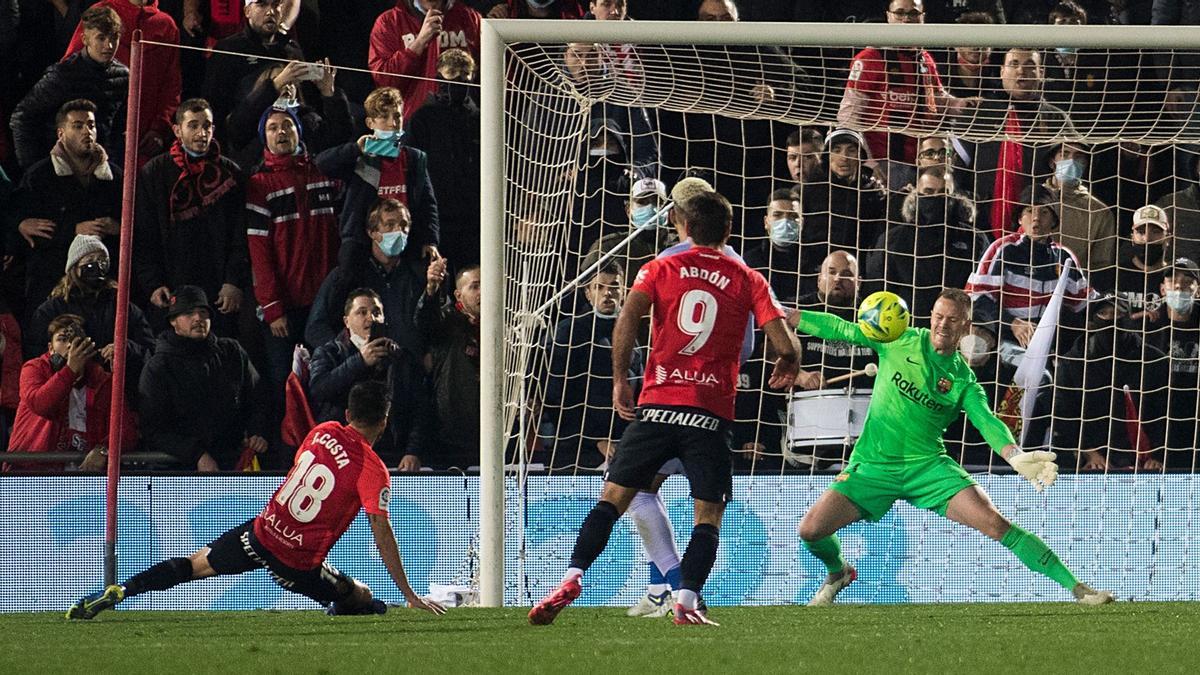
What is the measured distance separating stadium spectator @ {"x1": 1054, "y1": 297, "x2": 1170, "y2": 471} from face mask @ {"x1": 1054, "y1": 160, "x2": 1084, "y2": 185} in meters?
0.82

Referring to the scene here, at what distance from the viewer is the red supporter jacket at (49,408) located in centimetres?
869

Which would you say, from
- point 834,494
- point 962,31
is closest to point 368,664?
point 834,494

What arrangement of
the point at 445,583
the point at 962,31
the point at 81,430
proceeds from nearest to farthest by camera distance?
the point at 962,31 → the point at 445,583 → the point at 81,430

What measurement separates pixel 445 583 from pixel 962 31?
373cm

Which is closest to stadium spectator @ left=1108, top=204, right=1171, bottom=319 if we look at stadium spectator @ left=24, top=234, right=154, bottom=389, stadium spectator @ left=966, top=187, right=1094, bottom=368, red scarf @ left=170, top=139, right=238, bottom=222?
stadium spectator @ left=966, top=187, right=1094, bottom=368

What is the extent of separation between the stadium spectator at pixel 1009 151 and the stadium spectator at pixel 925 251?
0.80 feet

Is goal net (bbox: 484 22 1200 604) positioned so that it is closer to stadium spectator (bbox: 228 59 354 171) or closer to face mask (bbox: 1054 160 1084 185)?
face mask (bbox: 1054 160 1084 185)

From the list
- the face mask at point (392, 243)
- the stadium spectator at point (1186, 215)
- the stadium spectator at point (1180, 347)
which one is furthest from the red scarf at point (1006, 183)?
the face mask at point (392, 243)

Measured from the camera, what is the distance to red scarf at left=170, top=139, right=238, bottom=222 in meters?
9.49

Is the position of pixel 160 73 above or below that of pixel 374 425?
above

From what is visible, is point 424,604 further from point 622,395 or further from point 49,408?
point 49,408

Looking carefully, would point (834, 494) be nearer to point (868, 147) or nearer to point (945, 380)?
point (945, 380)

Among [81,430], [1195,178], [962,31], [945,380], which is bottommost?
[81,430]

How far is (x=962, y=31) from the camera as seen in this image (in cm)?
738
